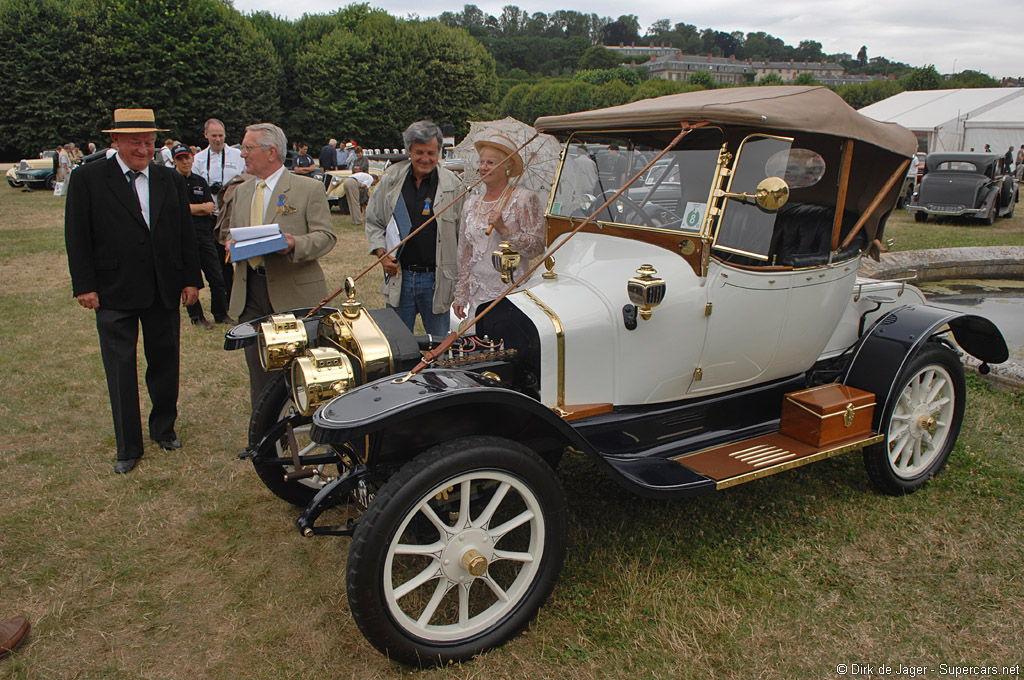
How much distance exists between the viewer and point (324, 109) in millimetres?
44031

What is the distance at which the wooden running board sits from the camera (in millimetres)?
3100

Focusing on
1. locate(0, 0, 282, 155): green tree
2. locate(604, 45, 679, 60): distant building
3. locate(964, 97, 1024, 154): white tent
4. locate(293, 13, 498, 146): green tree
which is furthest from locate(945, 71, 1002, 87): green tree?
locate(604, 45, 679, 60): distant building

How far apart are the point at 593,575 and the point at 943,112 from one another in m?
30.7

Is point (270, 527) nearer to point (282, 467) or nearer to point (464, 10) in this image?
point (282, 467)

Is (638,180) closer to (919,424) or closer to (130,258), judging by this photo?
(919,424)

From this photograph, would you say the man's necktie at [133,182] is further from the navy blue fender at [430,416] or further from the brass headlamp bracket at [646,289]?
the brass headlamp bracket at [646,289]

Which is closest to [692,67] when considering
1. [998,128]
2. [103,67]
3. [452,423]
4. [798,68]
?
[798,68]

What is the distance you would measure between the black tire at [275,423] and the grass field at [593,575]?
16 centimetres

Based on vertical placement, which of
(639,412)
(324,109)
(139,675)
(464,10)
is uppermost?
(464,10)

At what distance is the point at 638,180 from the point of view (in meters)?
3.44

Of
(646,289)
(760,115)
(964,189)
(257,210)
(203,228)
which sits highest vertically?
(760,115)

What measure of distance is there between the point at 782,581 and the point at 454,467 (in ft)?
5.69

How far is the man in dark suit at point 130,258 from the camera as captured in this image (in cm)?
398

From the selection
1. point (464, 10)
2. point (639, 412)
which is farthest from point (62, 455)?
point (464, 10)
